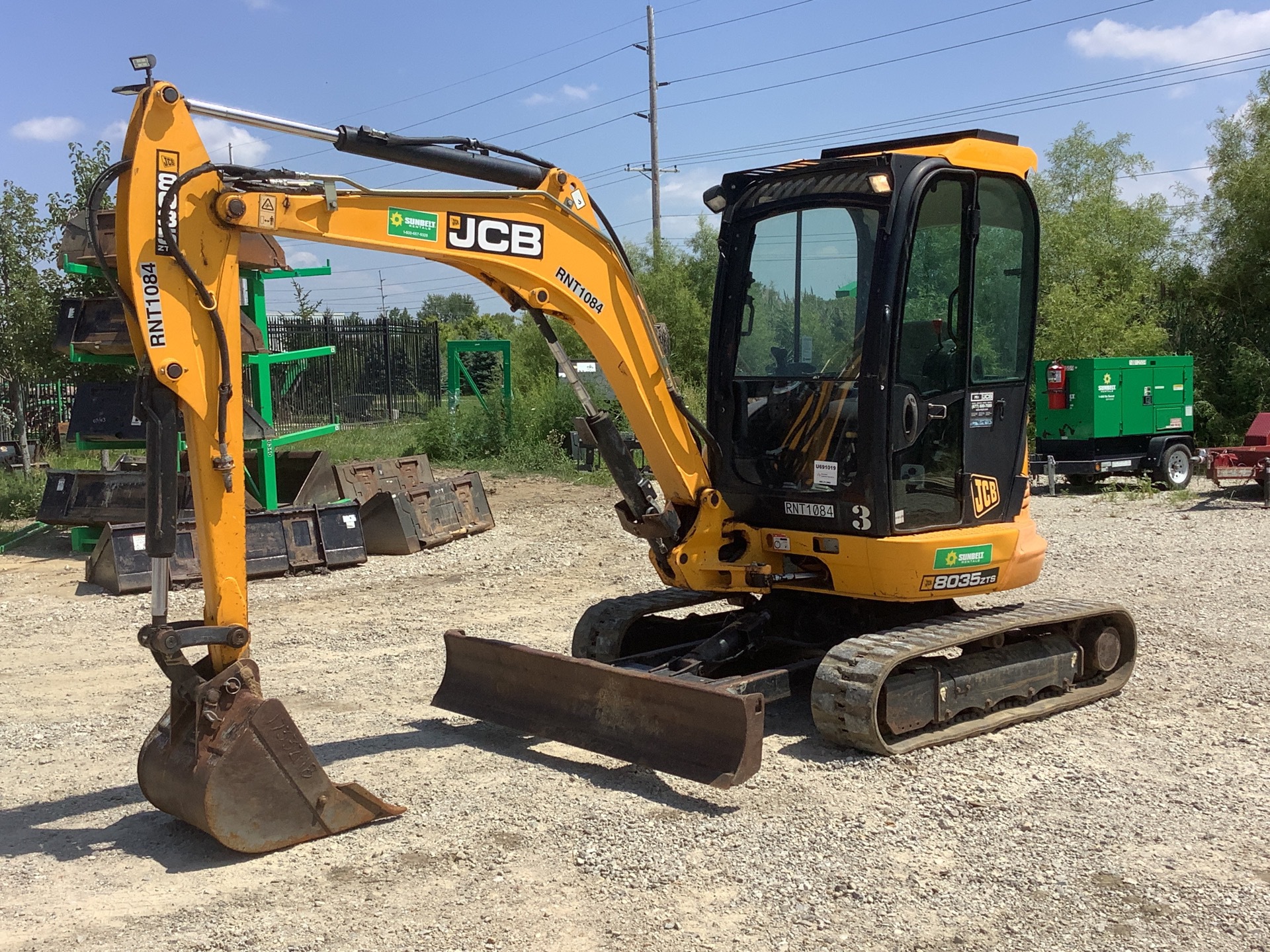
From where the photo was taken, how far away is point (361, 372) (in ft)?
89.0

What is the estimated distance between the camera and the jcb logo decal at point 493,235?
17.7ft

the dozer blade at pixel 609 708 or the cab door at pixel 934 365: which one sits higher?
the cab door at pixel 934 365

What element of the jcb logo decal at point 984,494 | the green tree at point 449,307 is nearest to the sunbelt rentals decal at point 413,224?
the jcb logo decal at point 984,494

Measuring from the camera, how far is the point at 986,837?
4.98 metres

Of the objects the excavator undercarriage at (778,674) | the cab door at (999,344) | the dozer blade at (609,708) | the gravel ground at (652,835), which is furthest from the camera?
the cab door at (999,344)

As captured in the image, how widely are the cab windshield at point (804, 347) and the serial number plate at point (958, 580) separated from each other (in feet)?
2.25

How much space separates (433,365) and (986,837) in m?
24.1

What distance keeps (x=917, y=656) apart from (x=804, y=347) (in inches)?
68.8

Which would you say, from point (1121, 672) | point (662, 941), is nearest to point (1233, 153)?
point (1121, 672)

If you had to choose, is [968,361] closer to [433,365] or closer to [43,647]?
[43,647]

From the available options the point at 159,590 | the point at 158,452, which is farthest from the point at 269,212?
the point at 159,590

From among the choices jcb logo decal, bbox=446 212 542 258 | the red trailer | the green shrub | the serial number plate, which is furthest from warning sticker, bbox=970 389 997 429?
the green shrub

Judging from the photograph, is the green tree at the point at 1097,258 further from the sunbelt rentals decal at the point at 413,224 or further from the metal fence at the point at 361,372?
the sunbelt rentals decal at the point at 413,224

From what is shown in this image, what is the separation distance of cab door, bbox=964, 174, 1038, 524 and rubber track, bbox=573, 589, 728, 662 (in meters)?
1.67
